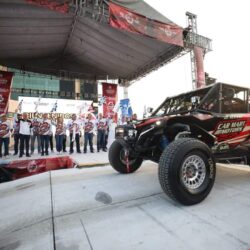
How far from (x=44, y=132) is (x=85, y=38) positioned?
6506 mm

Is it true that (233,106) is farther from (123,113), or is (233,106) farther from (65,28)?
(65,28)

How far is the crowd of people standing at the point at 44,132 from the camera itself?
895 centimetres

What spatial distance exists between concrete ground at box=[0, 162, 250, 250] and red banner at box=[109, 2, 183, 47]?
761 centimetres

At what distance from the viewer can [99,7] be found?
9320mm

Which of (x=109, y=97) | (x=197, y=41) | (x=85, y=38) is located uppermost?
(x=85, y=38)

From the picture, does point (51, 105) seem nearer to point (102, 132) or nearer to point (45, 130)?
point (45, 130)

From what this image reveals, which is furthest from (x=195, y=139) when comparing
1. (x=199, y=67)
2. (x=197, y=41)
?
(x=197, y=41)

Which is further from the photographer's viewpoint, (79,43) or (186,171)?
(79,43)

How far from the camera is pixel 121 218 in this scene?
8.40ft

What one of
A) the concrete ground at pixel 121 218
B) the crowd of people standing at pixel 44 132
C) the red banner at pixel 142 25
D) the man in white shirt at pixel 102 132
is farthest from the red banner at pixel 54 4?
the concrete ground at pixel 121 218

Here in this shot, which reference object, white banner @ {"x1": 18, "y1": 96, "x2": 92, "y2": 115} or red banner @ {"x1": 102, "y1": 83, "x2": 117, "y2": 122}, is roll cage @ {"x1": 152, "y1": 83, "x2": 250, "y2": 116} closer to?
white banner @ {"x1": 18, "y1": 96, "x2": 92, "y2": 115}

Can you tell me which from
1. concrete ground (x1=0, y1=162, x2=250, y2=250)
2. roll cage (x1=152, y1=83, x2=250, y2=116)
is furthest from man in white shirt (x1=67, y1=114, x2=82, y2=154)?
roll cage (x1=152, y1=83, x2=250, y2=116)

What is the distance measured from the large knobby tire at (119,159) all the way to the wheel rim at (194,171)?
1870 millimetres

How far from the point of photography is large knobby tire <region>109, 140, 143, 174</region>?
15.3 ft
